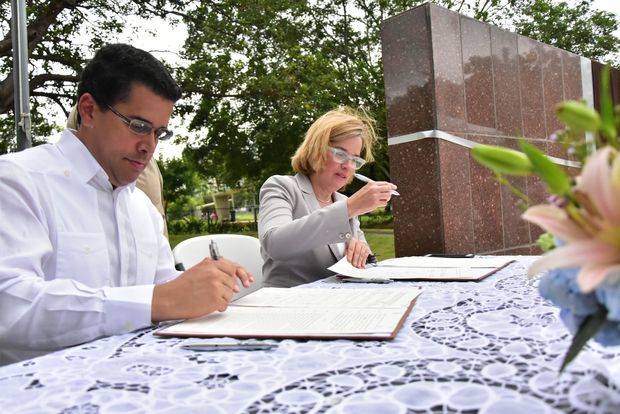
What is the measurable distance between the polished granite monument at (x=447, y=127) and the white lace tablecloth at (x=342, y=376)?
2370 millimetres

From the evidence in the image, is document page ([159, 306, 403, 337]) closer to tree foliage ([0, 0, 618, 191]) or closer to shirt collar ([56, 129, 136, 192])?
shirt collar ([56, 129, 136, 192])

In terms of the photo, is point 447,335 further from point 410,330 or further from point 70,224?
point 70,224

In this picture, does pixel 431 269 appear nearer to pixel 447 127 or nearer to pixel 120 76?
pixel 120 76

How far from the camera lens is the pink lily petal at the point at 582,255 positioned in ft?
1.73

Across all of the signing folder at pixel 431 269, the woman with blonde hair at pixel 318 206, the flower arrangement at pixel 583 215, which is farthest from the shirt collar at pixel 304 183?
the flower arrangement at pixel 583 215

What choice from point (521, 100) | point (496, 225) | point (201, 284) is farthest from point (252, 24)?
point (201, 284)

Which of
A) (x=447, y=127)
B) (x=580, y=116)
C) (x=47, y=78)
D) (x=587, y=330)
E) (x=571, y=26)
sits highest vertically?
(x=571, y=26)

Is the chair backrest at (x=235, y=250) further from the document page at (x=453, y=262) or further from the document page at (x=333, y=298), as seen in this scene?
the document page at (x=333, y=298)

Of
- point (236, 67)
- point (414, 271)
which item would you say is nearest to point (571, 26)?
point (236, 67)

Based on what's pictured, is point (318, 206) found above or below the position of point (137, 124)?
below

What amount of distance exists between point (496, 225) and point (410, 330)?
9.74 feet

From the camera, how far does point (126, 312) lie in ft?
4.03

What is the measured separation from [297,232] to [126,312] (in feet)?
3.70

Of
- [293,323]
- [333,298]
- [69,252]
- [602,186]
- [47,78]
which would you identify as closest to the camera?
[602,186]
